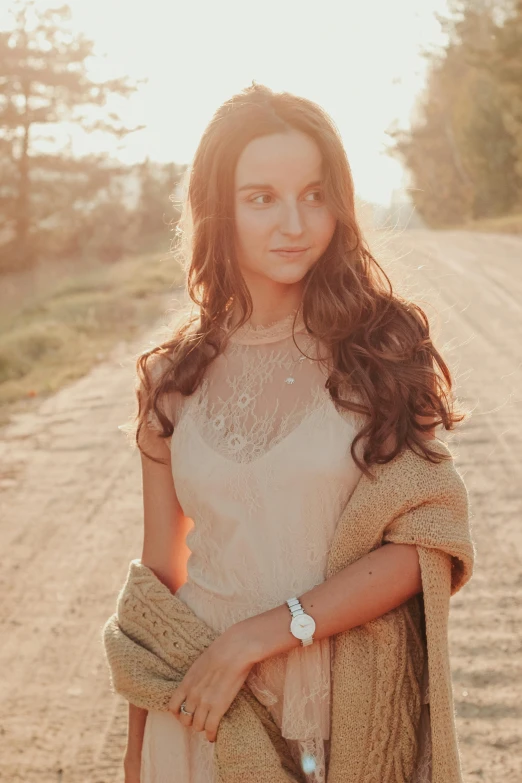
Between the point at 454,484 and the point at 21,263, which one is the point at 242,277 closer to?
the point at 454,484

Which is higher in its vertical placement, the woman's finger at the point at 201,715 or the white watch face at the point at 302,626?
the white watch face at the point at 302,626

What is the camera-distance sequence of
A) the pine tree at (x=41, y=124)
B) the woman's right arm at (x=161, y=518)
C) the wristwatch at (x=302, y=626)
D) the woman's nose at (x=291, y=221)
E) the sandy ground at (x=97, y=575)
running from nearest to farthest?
1. the wristwatch at (x=302, y=626)
2. the woman's nose at (x=291, y=221)
3. the woman's right arm at (x=161, y=518)
4. the sandy ground at (x=97, y=575)
5. the pine tree at (x=41, y=124)

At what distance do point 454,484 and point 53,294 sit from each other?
1988 centimetres

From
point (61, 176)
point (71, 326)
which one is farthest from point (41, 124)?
point (71, 326)

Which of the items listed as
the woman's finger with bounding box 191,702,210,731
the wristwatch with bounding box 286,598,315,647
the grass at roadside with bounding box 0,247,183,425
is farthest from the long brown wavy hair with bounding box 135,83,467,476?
the grass at roadside with bounding box 0,247,183,425

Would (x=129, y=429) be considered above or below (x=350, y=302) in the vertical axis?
below

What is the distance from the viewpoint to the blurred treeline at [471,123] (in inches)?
1057

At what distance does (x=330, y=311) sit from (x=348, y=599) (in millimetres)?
630

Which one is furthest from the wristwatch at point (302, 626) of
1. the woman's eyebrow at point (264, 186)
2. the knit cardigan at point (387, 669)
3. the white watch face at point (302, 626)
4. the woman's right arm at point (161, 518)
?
the woman's eyebrow at point (264, 186)

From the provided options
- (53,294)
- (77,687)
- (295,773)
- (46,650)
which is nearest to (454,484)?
(295,773)

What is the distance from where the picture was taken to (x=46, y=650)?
4.30m

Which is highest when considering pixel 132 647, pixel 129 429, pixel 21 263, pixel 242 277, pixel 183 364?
pixel 242 277

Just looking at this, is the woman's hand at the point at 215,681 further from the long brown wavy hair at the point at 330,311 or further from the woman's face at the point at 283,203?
the woman's face at the point at 283,203

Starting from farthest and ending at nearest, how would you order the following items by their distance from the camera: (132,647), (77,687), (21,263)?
(21,263)
(77,687)
(132,647)
